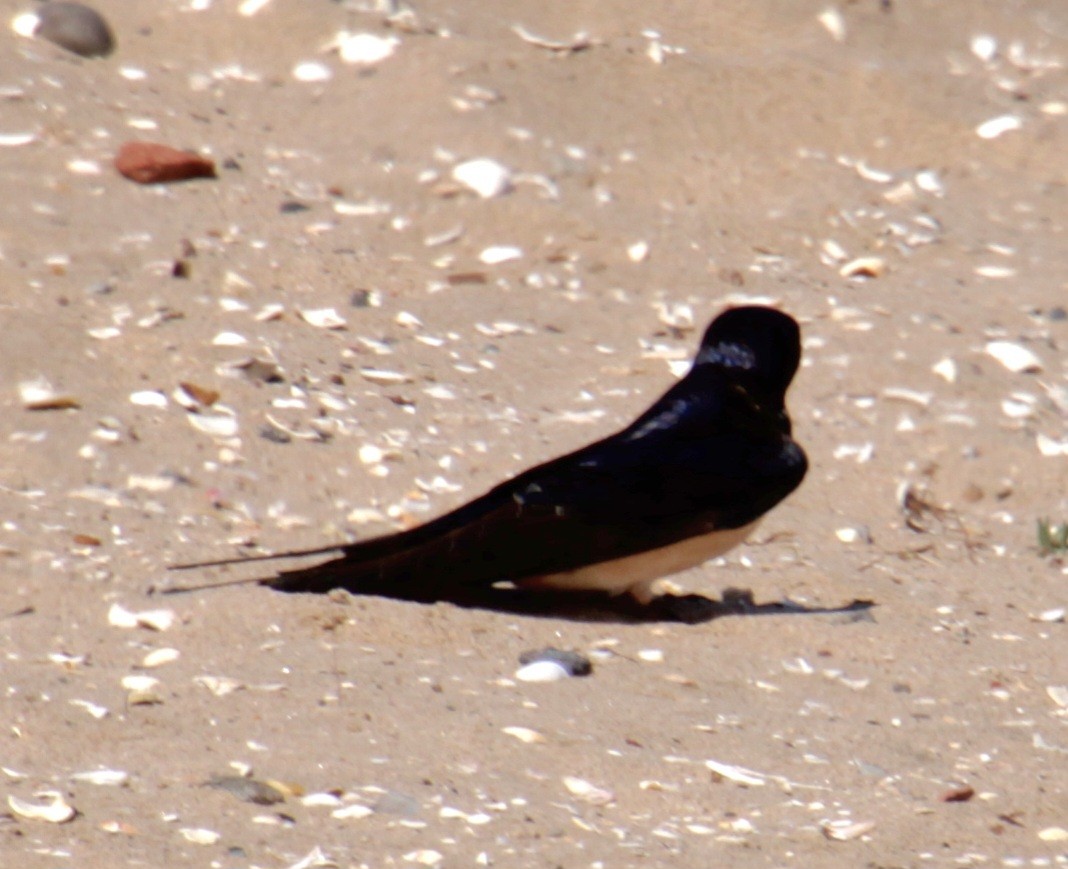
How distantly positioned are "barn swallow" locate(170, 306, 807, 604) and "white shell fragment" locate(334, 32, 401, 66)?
130 inches

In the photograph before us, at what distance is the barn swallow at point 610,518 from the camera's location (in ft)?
13.3

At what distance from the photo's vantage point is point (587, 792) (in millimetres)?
3164

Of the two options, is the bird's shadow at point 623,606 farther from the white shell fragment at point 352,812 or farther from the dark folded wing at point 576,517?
the white shell fragment at point 352,812

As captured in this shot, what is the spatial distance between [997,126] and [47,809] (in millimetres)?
5716

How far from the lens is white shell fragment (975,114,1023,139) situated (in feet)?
25.2

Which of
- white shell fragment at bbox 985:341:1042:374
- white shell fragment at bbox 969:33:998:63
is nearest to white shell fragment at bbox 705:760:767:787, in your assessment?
white shell fragment at bbox 985:341:1042:374

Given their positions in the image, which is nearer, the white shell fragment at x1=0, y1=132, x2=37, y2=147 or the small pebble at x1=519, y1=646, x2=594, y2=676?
the small pebble at x1=519, y1=646, x2=594, y2=676

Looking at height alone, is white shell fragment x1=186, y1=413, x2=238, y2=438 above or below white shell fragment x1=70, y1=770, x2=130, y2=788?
below

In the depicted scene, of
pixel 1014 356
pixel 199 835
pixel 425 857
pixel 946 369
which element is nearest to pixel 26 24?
pixel 946 369

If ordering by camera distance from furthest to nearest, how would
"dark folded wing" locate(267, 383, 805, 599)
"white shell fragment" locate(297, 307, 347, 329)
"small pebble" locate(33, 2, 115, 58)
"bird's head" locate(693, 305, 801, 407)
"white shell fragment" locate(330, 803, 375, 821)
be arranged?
"small pebble" locate(33, 2, 115, 58), "white shell fragment" locate(297, 307, 347, 329), "bird's head" locate(693, 305, 801, 407), "dark folded wing" locate(267, 383, 805, 599), "white shell fragment" locate(330, 803, 375, 821)

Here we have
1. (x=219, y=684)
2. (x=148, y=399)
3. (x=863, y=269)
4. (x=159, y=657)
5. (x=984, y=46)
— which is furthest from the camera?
Answer: (x=984, y=46)

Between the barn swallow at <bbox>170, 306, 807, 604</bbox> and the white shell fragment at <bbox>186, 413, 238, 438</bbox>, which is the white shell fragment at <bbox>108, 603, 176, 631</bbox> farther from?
the white shell fragment at <bbox>186, 413, 238, 438</bbox>

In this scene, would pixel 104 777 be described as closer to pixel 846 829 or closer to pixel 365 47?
pixel 846 829

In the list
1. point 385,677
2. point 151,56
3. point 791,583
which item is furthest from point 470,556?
point 151,56
